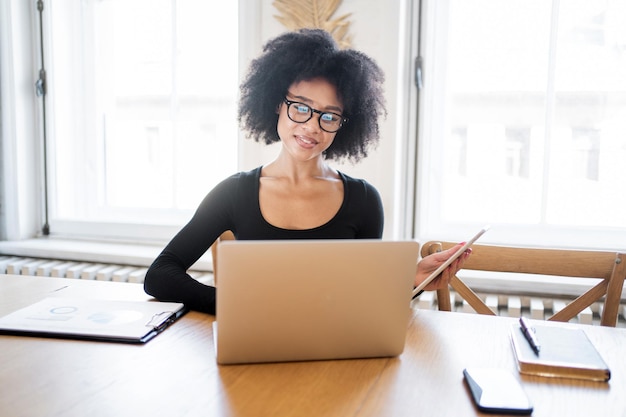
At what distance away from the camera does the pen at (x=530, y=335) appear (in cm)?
93

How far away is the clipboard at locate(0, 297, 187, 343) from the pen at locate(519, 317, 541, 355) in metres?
0.68

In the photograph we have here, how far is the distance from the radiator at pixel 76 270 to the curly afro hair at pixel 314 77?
796 millimetres

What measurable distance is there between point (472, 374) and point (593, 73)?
1.55 m

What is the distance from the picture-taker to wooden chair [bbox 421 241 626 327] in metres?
1.27

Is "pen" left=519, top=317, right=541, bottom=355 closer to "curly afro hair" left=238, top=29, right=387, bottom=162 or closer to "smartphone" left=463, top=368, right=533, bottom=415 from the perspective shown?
"smartphone" left=463, top=368, right=533, bottom=415

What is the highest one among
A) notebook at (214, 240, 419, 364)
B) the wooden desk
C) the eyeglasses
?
the eyeglasses

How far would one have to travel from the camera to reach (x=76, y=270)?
87.7 inches

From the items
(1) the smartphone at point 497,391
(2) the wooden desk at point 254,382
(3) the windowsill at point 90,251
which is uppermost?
(1) the smartphone at point 497,391

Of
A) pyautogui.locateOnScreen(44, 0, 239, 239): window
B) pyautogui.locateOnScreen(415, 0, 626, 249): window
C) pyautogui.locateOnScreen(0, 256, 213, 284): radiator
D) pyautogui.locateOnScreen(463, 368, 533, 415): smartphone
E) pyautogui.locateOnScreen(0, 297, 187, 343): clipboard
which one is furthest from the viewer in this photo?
pyautogui.locateOnScreen(44, 0, 239, 239): window

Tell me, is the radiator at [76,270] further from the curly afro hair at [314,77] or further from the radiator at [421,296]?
the curly afro hair at [314,77]

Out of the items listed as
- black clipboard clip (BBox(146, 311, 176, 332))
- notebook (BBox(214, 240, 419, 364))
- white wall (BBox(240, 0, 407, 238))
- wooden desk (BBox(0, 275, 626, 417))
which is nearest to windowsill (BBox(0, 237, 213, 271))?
white wall (BBox(240, 0, 407, 238))

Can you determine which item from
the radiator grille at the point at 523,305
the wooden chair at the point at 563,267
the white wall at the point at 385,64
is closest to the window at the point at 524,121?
the white wall at the point at 385,64

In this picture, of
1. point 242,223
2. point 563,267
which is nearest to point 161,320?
point 242,223

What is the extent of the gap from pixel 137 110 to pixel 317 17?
3.27 ft
